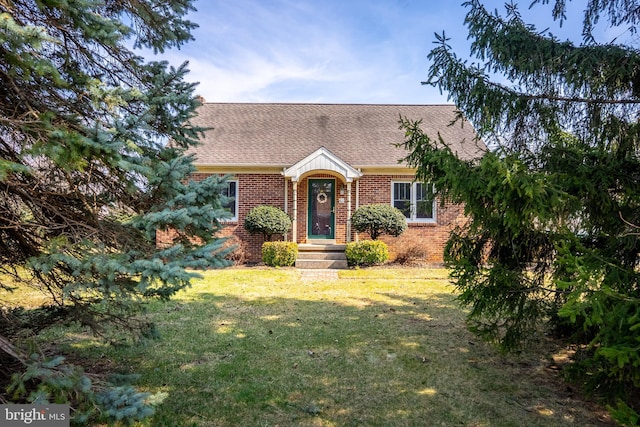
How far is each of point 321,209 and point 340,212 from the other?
2.46 feet

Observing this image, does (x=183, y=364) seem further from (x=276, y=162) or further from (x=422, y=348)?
(x=276, y=162)

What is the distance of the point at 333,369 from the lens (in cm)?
429

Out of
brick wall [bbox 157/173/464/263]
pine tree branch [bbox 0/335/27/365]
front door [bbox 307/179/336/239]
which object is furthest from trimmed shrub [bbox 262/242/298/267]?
pine tree branch [bbox 0/335/27/365]

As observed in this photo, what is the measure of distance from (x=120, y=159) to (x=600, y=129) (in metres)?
4.52

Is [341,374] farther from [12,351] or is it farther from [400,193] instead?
[400,193]

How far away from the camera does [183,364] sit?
14.4ft

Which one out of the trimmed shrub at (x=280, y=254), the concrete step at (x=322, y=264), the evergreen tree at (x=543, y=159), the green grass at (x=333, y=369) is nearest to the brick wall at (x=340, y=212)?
the trimmed shrub at (x=280, y=254)

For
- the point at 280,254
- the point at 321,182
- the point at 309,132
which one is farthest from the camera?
the point at 309,132

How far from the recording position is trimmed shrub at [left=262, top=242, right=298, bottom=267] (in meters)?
11.9

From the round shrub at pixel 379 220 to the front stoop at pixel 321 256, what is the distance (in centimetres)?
114

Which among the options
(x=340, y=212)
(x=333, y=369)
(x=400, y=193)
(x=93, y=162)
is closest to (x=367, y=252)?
(x=340, y=212)

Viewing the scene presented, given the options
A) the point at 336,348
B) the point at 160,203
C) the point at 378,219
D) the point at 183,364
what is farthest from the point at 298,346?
the point at 378,219

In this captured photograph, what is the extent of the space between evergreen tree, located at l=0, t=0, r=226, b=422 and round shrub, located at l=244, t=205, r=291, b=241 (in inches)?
349

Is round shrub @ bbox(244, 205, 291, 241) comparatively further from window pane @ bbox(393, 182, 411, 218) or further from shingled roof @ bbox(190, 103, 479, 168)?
window pane @ bbox(393, 182, 411, 218)
